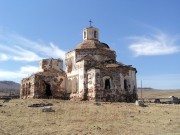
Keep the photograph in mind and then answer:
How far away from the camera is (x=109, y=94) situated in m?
29.6

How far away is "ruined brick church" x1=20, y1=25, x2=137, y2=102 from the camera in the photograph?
29.8 m

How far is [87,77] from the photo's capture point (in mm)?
30812

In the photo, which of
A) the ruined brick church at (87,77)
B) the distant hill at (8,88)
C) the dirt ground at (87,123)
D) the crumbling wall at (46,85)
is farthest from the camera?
the distant hill at (8,88)

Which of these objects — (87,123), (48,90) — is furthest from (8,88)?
(87,123)

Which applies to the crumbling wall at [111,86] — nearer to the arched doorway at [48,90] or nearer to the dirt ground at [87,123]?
the arched doorway at [48,90]

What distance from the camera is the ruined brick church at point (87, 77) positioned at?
29.8m

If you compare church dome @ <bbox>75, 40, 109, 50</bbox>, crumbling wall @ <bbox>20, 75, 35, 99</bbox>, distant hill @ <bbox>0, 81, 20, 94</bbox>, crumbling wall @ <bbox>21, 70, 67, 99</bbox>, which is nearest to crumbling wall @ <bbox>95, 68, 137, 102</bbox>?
church dome @ <bbox>75, 40, 109, 50</bbox>

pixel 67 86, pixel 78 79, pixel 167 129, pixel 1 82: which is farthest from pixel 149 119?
pixel 1 82

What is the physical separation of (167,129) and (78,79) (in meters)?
18.1

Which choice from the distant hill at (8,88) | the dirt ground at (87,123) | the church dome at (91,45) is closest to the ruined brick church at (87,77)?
the church dome at (91,45)

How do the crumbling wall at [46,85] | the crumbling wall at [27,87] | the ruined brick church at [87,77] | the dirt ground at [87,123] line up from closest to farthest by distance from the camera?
the dirt ground at [87,123]
the ruined brick church at [87,77]
the crumbling wall at [46,85]
the crumbling wall at [27,87]

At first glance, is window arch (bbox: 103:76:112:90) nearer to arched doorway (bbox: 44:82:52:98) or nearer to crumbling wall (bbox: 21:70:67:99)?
crumbling wall (bbox: 21:70:67:99)

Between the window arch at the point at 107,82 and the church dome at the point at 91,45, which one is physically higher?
the church dome at the point at 91,45

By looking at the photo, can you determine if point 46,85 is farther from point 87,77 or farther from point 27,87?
point 87,77
